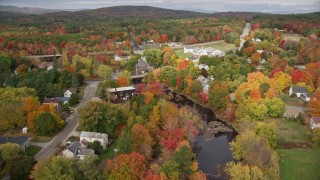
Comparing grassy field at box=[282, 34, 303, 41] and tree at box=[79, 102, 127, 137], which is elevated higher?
grassy field at box=[282, 34, 303, 41]

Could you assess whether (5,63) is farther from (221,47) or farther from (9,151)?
(221,47)

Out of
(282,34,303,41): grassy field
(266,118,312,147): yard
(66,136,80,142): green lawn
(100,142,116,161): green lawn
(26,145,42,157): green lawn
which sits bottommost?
A: (100,142,116,161): green lawn

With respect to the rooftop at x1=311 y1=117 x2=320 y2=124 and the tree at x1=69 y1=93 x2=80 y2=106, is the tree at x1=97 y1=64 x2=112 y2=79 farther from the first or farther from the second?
the rooftop at x1=311 y1=117 x2=320 y2=124

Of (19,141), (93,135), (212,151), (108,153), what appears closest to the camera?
(19,141)

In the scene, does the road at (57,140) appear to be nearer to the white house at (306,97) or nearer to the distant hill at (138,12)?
the white house at (306,97)

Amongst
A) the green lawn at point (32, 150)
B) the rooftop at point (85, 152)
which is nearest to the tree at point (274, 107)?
the rooftop at point (85, 152)

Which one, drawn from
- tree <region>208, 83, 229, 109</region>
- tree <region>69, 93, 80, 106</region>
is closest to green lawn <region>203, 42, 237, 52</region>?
tree <region>208, 83, 229, 109</region>

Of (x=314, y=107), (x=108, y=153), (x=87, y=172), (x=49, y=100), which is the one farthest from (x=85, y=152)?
(x=314, y=107)
